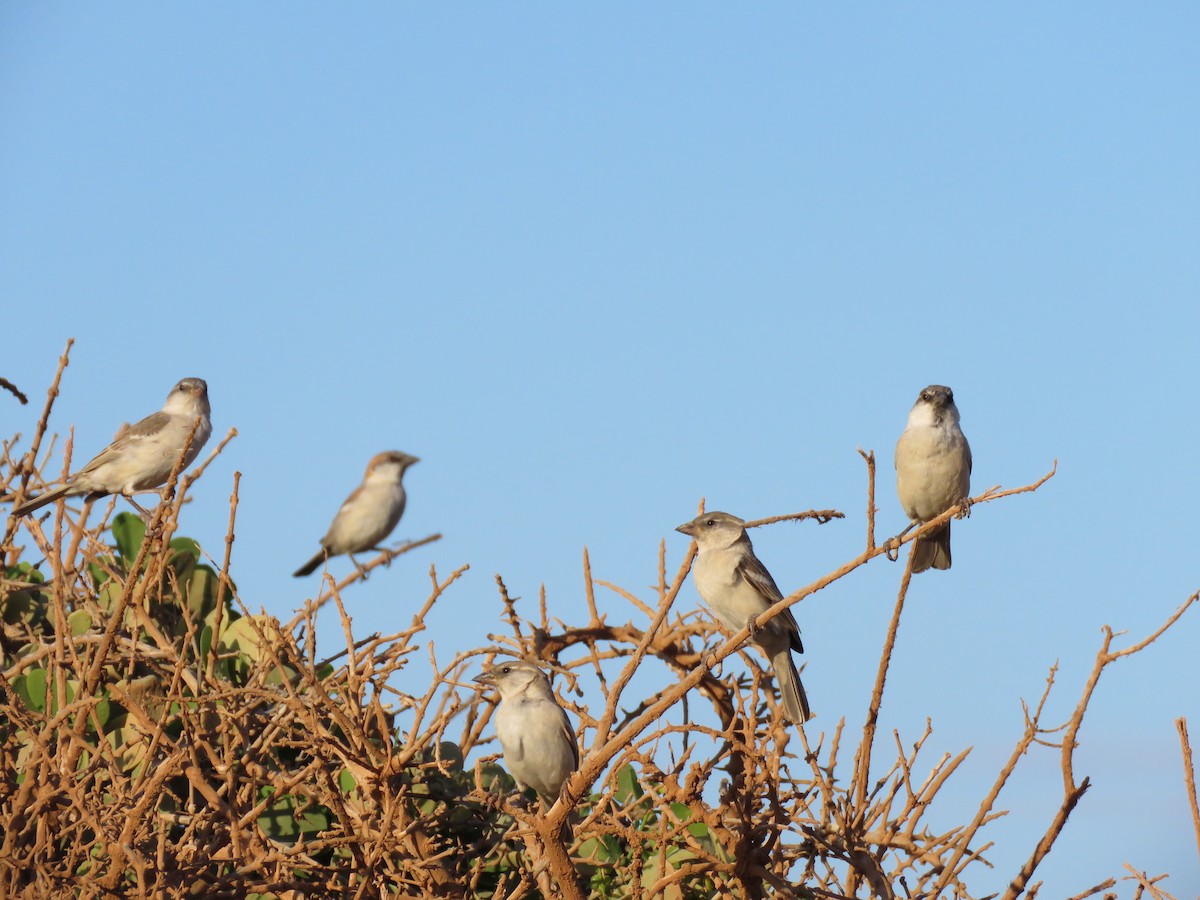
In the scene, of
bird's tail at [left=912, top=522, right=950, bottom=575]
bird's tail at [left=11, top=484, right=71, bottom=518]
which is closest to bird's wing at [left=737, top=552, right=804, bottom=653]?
bird's tail at [left=912, top=522, right=950, bottom=575]

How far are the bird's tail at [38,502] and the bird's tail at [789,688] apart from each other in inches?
119

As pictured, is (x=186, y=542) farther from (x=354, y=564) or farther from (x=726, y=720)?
(x=726, y=720)

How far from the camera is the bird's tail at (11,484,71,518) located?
198 inches

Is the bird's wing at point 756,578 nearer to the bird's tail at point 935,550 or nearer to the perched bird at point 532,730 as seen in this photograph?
the bird's tail at point 935,550

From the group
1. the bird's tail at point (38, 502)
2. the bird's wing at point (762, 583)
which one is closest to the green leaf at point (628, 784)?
the bird's wing at point (762, 583)

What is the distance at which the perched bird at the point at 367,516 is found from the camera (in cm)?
712

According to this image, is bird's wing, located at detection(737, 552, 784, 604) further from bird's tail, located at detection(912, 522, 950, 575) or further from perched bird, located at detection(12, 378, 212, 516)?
perched bird, located at detection(12, 378, 212, 516)

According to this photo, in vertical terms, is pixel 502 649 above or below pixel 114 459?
below

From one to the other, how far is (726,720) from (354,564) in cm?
243

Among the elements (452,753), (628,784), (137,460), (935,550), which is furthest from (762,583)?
(137,460)

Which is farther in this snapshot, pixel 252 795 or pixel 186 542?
pixel 186 542

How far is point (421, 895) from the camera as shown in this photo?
13.6 feet

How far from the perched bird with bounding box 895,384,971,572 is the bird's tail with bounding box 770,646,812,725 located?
78 cm

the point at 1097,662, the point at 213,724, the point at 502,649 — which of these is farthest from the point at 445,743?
the point at 1097,662
